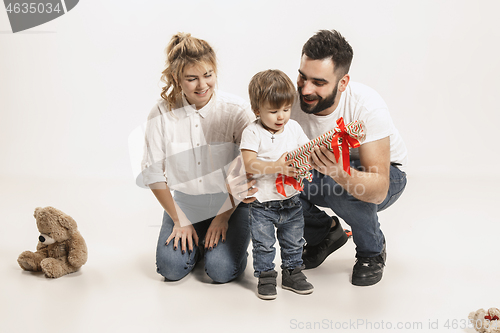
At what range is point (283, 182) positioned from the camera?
2.28 meters

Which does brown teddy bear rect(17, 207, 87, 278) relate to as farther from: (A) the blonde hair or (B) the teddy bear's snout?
(A) the blonde hair

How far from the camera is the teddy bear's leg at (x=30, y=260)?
8.41 ft

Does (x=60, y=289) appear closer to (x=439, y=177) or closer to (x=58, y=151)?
(x=58, y=151)

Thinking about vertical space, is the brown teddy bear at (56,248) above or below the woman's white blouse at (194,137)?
below

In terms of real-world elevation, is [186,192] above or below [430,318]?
above

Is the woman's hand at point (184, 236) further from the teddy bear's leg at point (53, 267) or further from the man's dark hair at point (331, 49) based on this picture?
the man's dark hair at point (331, 49)

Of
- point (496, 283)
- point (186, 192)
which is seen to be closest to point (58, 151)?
point (186, 192)

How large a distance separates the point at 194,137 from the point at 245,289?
742 mm

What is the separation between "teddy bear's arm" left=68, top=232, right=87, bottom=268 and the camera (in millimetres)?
2543

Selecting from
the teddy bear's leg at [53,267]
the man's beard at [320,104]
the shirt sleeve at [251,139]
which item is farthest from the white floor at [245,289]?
the man's beard at [320,104]

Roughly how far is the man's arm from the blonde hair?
0.66m

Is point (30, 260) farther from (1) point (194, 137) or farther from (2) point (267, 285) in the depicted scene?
(2) point (267, 285)

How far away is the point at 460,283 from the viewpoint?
8.05ft

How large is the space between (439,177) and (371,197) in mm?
1991
